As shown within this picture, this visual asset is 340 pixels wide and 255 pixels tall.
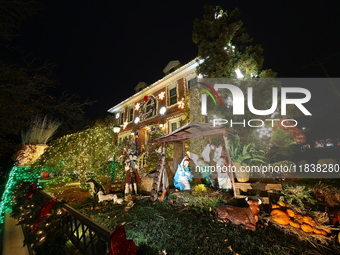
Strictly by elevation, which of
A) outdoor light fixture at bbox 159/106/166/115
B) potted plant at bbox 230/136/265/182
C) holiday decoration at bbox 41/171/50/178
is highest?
outdoor light fixture at bbox 159/106/166/115

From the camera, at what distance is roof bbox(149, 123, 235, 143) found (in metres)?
5.93

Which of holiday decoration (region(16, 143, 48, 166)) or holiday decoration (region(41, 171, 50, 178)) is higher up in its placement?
holiday decoration (region(16, 143, 48, 166))

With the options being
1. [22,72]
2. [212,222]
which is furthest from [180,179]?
[22,72]

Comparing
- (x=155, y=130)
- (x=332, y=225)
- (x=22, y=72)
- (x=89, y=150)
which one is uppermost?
(x=22, y=72)

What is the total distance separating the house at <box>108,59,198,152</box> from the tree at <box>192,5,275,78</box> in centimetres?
222

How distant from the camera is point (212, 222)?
416 centimetres

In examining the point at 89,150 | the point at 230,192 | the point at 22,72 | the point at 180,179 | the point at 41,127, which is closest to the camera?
the point at 22,72

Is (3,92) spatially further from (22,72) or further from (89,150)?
(89,150)

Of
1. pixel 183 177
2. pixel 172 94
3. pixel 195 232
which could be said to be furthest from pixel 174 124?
pixel 195 232

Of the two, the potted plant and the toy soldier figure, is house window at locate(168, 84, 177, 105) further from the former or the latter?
the potted plant

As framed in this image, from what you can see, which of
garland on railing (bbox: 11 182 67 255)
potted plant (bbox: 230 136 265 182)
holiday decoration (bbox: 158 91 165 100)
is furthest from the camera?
holiday decoration (bbox: 158 91 165 100)

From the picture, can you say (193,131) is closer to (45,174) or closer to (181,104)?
(181,104)

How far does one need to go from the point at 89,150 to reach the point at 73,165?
168 centimetres

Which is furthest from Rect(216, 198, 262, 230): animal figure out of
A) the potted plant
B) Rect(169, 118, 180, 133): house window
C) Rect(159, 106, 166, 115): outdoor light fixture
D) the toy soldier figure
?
Rect(159, 106, 166, 115): outdoor light fixture
